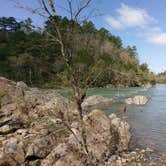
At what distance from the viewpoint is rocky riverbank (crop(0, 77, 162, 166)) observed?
20.2 feet

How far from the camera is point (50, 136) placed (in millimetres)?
6906

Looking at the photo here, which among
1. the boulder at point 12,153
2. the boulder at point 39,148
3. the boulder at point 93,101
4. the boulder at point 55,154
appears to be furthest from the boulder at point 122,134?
the boulder at point 93,101

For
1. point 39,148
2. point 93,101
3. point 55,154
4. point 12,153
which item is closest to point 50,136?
point 39,148

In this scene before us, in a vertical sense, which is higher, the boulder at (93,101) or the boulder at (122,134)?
the boulder at (93,101)

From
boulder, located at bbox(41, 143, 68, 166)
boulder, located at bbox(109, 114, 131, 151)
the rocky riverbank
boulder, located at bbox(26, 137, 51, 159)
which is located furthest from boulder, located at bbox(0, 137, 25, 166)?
boulder, located at bbox(109, 114, 131, 151)

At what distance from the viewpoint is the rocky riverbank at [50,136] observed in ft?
20.2

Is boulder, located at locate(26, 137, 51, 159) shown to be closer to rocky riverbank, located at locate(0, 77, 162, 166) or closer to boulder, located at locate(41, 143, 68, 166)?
rocky riverbank, located at locate(0, 77, 162, 166)

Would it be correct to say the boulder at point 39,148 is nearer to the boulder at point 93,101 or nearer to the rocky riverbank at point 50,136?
the rocky riverbank at point 50,136

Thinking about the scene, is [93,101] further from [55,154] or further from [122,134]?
[55,154]

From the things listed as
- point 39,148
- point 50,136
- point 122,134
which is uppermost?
point 50,136

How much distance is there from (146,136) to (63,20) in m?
9.04

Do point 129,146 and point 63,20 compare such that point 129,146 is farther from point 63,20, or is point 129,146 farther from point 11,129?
point 63,20

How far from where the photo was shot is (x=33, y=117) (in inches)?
352

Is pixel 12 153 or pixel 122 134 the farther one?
pixel 122 134
